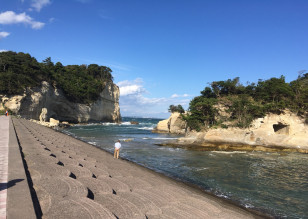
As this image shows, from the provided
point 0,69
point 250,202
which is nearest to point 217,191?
point 250,202

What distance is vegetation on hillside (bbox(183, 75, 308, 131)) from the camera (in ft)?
87.9

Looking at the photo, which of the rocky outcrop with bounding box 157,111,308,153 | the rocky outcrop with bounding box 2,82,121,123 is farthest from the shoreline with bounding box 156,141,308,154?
the rocky outcrop with bounding box 2,82,121,123

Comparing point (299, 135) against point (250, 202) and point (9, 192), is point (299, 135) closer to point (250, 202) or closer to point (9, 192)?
point (250, 202)

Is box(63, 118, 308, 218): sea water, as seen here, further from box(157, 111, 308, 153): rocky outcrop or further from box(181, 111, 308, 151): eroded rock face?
box(181, 111, 308, 151): eroded rock face

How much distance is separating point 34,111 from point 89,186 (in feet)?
167

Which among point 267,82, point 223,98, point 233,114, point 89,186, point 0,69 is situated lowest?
point 89,186

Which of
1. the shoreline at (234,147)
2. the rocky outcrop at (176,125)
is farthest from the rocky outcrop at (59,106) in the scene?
the shoreline at (234,147)

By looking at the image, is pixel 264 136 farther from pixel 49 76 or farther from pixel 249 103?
pixel 49 76

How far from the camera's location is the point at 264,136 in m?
25.0

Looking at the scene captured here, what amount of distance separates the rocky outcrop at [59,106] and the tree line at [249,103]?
121ft

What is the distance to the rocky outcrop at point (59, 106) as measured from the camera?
44.1 meters

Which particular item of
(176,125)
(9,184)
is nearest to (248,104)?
(176,125)

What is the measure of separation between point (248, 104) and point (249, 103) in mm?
328

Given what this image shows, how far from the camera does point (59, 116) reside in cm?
6353
